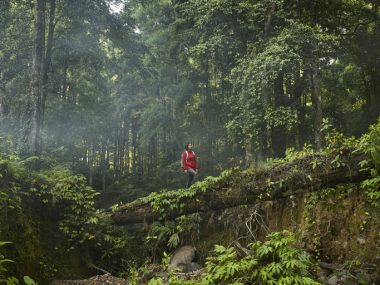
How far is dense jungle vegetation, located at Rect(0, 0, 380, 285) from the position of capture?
8.59 meters

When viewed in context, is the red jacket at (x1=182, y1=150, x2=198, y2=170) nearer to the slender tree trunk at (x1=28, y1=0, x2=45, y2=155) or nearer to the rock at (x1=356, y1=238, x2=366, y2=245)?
the slender tree trunk at (x1=28, y1=0, x2=45, y2=155)

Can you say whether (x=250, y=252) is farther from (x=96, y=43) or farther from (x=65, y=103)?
(x=65, y=103)

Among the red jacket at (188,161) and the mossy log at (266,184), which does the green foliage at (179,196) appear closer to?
the mossy log at (266,184)

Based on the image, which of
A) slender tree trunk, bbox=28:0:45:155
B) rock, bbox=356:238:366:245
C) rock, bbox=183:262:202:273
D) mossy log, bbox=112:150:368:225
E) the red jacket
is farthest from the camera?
the red jacket

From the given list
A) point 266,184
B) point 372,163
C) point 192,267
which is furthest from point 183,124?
point 372,163

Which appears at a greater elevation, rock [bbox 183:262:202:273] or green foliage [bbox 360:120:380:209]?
green foliage [bbox 360:120:380:209]

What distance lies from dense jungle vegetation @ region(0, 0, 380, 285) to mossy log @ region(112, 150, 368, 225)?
0.23 ft

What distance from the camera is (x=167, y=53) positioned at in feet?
77.6

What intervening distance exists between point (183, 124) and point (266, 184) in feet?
49.4

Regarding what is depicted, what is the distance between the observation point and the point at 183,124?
80.6ft

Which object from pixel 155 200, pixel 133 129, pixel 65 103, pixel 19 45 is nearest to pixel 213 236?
pixel 155 200

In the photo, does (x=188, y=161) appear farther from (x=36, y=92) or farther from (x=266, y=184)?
(x=36, y=92)

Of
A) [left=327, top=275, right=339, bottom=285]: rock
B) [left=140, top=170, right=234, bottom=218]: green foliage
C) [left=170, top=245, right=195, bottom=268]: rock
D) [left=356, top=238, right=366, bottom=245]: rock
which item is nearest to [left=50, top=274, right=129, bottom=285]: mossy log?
[left=170, top=245, right=195, bottom=268]: rock

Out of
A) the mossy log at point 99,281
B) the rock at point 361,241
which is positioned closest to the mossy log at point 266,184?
the rock at point 361,241
